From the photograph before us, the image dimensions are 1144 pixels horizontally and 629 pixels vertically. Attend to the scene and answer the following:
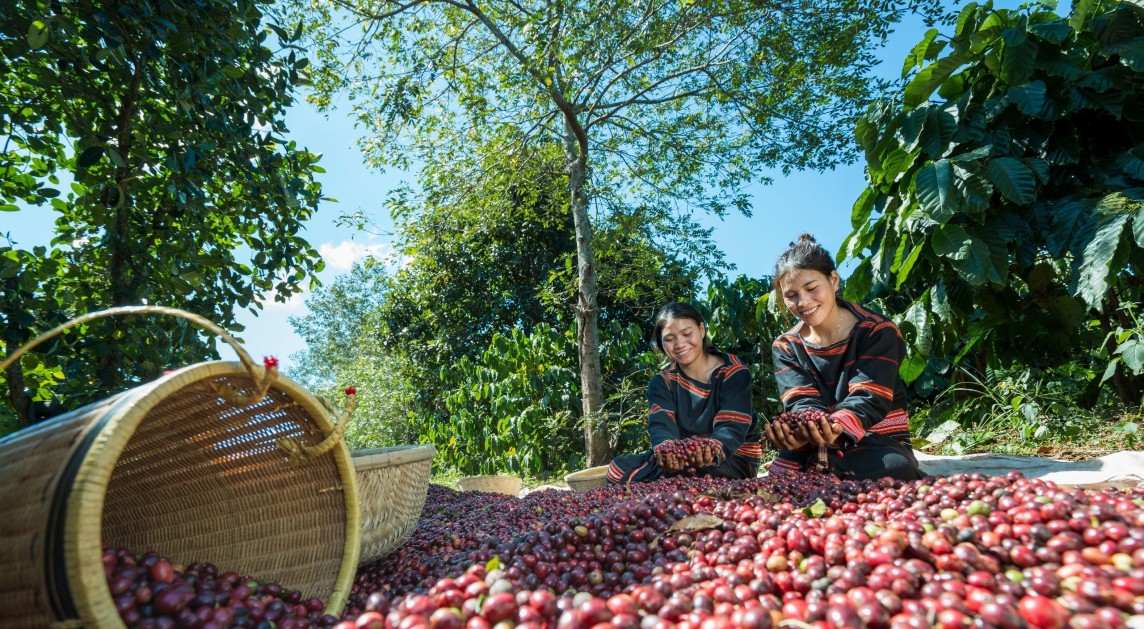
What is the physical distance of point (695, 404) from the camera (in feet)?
10.5

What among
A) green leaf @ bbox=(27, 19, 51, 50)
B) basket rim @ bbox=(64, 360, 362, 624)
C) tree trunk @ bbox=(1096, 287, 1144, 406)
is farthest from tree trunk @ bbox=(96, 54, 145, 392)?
tree trunk @ bbox=(1096, 287, 1144, 406)

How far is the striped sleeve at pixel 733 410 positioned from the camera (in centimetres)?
288

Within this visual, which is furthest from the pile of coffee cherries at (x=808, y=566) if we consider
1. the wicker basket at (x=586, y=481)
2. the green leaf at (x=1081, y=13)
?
the green leaf at (x=1081, y=13)

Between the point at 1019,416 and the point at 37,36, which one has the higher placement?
the point at 37,36

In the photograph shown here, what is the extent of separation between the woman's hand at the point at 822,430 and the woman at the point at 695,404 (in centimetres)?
63

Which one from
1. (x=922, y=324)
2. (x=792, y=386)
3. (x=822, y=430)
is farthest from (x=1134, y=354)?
(x=822, y=430)

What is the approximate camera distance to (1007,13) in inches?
Answer: 131

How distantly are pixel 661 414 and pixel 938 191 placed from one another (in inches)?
65.9

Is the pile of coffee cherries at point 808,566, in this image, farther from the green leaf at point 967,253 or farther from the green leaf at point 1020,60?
the green leaf at point 1020,60

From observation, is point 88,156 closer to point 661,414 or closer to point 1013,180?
point 661,414

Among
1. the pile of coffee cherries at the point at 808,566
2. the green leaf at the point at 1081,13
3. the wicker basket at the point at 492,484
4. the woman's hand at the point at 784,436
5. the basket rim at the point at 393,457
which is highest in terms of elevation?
the green leaf at the point at 1081,13

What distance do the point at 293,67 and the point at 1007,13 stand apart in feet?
11.9

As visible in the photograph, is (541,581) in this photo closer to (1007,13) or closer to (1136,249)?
(1136,249)

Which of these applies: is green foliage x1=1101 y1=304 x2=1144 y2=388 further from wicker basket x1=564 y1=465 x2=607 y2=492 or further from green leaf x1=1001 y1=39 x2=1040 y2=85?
wicker basket x1=564 y1=465 x2=607 y2=492
